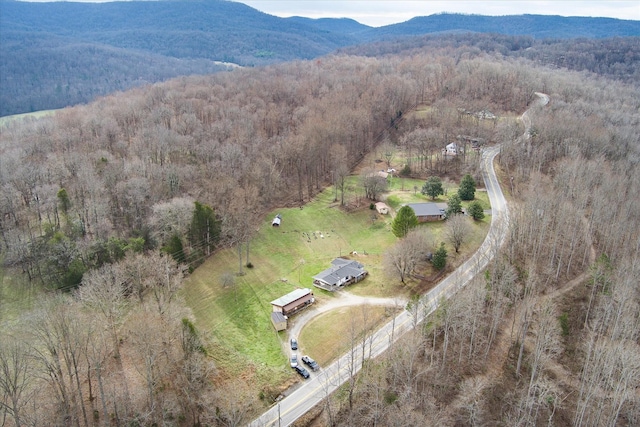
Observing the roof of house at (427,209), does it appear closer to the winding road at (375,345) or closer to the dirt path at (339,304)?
the winding road at (375,345)

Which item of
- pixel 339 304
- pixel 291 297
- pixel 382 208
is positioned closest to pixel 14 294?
pixel 291 297

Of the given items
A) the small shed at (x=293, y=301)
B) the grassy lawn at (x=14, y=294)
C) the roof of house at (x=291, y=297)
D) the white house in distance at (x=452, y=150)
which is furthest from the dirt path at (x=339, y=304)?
the white house in distance at (x=452, y=150)

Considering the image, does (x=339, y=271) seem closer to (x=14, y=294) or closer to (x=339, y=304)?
(x=339, y=304)

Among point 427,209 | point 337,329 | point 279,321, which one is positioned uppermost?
point 427,209

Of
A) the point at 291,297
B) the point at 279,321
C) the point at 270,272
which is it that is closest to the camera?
the point at 279,321

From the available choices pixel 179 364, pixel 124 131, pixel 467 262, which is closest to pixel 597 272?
pixel 467 262

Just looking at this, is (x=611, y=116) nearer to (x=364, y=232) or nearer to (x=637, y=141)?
(x=637, y=141)
